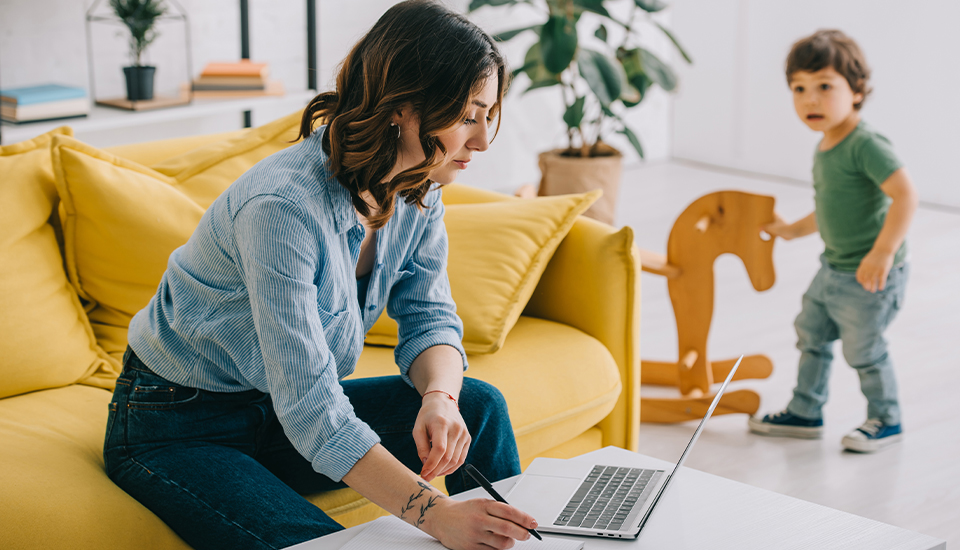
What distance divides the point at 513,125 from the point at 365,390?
11.6 feet

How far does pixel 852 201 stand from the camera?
2061 mm

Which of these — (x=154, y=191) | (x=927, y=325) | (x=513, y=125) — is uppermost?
(x=154, y=191)

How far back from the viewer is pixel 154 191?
1.61 m

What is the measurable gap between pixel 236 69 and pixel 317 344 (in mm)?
2107

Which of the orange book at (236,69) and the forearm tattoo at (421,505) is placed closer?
the forearm tattoo at (421,505)

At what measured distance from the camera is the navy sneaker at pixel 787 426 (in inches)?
84.1

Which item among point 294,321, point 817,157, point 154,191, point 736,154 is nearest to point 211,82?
point 154,191

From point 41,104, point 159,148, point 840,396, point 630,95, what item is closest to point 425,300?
point 159,148

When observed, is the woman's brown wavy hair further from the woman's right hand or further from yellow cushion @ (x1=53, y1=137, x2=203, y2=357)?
yellow cushion @ (x1=53, y1=137, x2=203, y2=357)

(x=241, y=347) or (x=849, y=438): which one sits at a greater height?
(x=241, y=347)

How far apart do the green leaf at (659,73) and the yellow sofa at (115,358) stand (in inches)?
58.4

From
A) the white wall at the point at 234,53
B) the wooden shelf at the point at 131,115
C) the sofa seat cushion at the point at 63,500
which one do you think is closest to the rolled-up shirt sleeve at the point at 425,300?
the sofa seat cushion at the point at 63,500

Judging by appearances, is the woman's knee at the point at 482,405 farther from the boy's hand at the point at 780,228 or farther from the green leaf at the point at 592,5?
the green leaf at the point at 592,5

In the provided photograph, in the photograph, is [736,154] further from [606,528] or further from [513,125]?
[606,528]
